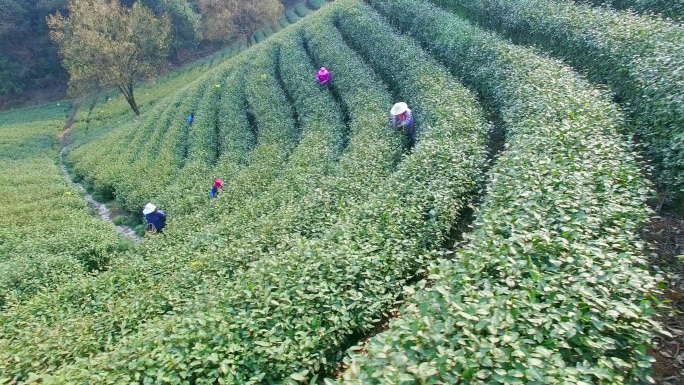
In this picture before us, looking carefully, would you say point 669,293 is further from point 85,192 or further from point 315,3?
point 315,3

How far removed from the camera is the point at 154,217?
15.8 m

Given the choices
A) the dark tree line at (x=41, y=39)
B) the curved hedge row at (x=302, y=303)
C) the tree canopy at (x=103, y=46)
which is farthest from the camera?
the dark tree line at (x=41, y=39)

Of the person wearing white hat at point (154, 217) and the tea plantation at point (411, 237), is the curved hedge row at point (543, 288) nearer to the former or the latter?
the tea plantation at point (411, 237)

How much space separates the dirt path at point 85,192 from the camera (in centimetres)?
1801

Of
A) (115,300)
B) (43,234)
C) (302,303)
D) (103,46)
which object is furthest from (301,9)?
(302,303)

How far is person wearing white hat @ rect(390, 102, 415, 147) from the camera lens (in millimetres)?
13453

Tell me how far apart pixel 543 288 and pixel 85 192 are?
25.7 meters

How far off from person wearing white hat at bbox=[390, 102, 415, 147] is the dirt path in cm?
1077

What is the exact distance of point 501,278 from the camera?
4.63 metres

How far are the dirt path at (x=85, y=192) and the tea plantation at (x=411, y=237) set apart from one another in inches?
39.3

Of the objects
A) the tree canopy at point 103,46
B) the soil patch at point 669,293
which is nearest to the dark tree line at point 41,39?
the tree canopy at point 103,46

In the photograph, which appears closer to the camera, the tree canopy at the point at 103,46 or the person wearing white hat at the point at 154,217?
the person wearing white hat at the point at 154,217

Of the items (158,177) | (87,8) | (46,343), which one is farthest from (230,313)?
(87,8)

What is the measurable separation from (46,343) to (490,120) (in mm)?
11298
